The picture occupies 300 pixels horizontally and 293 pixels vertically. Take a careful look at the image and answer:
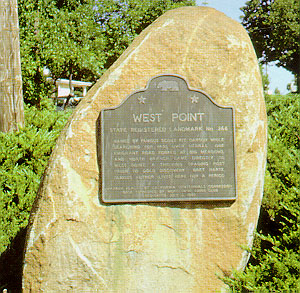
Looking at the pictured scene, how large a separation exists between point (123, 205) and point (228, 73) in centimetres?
151

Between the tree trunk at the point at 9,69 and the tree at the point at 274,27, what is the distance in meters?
30.8

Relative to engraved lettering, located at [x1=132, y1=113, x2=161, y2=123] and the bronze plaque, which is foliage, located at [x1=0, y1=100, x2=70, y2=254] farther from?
engraved lettering, located at [x1=132, y1=113, x2=161, y2=123]

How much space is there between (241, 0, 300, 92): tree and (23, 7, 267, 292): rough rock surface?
32.2m

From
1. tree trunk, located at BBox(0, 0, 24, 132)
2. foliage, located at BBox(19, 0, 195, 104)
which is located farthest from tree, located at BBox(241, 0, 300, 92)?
tree trunk, located at BBox(0, 0, 24, 132)

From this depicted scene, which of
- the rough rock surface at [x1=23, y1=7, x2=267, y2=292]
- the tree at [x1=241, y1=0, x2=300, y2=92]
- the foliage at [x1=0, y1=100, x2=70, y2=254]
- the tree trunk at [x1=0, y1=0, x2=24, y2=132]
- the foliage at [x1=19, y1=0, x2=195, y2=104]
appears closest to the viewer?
the rough rock surface at [x1=23, y1=7, x2=267, y2=292]

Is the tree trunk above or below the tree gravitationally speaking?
below

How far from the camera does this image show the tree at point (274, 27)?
3310 cm

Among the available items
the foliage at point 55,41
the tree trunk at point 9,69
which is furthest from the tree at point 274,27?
the tree trunk at point 9,69

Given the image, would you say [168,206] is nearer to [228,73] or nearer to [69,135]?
[69,135]

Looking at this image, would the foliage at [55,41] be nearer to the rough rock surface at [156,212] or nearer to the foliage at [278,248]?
the rough rock surface at [156,212]

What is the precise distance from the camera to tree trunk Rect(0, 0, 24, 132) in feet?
19.6

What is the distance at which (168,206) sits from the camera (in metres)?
3.36

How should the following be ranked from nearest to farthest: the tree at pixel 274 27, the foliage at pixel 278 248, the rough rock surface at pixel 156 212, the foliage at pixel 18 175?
1. the foliage at pixel 278 248
2. the rough rock surface at pixel 156 212
3. the foliage at pixel 18 175
4. the tree at pixel 274 27

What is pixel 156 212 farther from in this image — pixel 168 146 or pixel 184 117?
pixel 184 117
